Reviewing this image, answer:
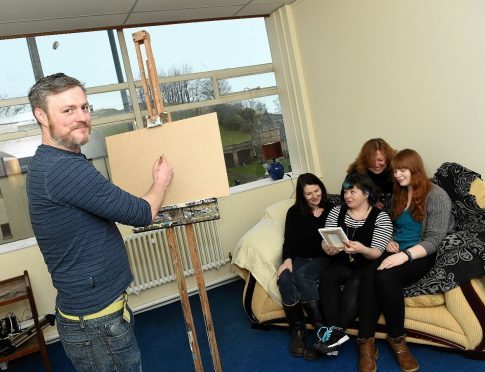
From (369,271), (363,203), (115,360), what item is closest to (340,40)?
(363,203)

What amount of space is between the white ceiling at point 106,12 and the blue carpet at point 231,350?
2.45 m

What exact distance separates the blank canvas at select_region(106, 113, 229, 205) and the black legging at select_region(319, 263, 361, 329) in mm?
1025

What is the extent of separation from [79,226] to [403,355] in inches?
72.3

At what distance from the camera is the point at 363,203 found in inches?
109

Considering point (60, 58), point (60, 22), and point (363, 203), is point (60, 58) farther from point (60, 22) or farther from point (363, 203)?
point (363, 203)

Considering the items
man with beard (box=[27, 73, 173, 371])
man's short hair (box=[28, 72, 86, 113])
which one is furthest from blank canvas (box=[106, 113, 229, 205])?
man's short hair (box=[28, 72, 86, 113])

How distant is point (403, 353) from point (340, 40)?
100 inches

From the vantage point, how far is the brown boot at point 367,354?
7.61 ft

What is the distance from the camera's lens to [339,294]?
264 cm

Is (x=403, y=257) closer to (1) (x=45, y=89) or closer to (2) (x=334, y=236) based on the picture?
(2) (x=334, y=236)

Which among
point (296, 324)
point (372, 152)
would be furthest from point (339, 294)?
point (372, 152)

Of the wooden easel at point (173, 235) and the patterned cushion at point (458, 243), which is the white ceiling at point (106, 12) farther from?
the patterned cushion at point (458, 243)

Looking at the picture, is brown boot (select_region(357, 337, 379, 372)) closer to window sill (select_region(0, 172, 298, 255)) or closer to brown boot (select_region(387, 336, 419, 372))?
brown boot (select_region(387, 336, 419, 372))

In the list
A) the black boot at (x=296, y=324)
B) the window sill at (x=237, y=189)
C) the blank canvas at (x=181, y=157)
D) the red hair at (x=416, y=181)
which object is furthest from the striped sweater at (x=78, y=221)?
the window sill at (x=237, y=189)
